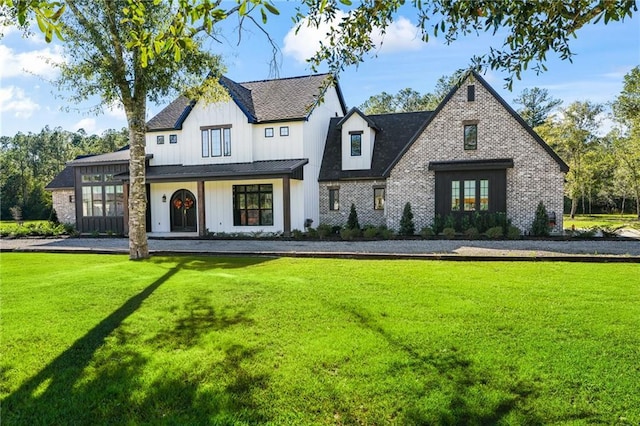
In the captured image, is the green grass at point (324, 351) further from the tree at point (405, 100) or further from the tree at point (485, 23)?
the tree at point (405, 100)

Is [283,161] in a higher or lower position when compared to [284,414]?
higher

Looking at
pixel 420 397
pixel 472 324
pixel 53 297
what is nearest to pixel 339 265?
pixel 472 324

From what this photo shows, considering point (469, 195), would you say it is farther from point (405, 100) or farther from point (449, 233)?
point (405, 100)

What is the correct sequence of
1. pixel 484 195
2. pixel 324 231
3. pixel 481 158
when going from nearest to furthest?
pixel 484 195 → pixel 481 158 → pixel 324 231

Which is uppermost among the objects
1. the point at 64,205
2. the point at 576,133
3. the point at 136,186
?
the point at 576,133

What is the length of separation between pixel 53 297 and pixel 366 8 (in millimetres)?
6531

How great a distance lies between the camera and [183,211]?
2222 centimetres

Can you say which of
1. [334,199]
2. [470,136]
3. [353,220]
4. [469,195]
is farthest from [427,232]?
[334,199]

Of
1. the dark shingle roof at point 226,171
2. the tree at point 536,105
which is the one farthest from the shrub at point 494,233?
the tree at point 536,105

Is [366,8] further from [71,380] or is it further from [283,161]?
[283,161]

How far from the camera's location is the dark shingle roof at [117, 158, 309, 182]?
18703mm

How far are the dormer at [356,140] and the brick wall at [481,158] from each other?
8.35 feet

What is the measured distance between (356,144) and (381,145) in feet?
5.22

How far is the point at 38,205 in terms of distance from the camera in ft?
146
